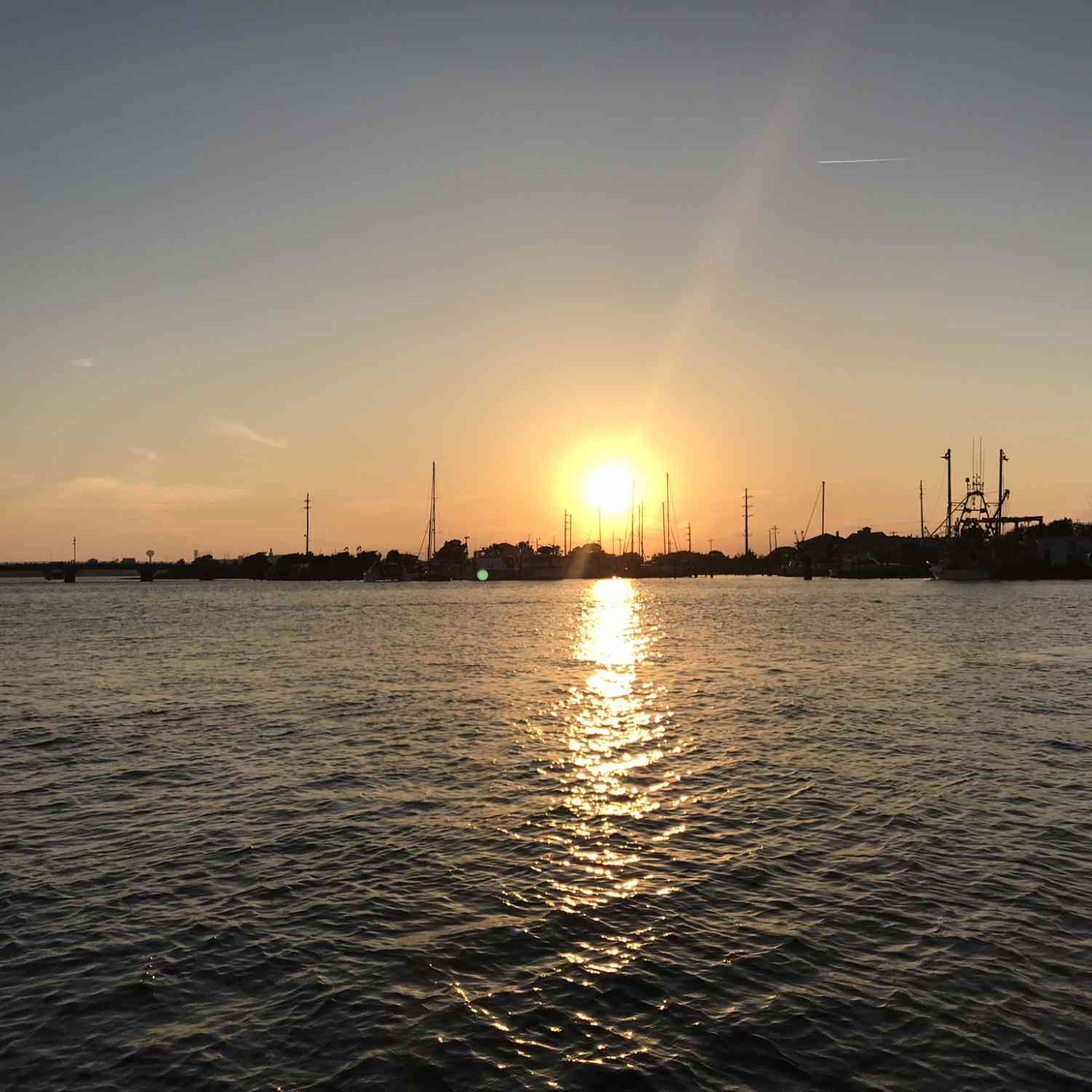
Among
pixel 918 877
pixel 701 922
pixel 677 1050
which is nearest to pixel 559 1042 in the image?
pixel 677 1050

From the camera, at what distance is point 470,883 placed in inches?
625

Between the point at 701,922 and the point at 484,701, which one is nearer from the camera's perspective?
the point at 701,922

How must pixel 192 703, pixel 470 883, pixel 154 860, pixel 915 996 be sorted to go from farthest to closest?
pixel 192 703
pixel 154 860
pixel 470 883
pixel 915 996

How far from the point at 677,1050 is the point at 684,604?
12986 centimetres

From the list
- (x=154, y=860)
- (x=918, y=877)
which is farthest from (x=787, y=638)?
(x=154, y=860)

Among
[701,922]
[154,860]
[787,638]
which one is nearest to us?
[701,922]

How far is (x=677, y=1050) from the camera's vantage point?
1032 centimetres

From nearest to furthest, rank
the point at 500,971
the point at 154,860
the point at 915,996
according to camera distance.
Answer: the point at 915,996, the point at 500,971, the point at 154,860

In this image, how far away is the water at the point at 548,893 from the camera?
33.9 ft

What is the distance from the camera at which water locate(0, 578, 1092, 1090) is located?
33.9ft

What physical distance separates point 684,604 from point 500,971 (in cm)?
12830

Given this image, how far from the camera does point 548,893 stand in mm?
15477

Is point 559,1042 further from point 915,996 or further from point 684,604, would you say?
point 684,604

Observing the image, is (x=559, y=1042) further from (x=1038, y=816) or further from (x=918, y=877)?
(x=1038, y=816)
